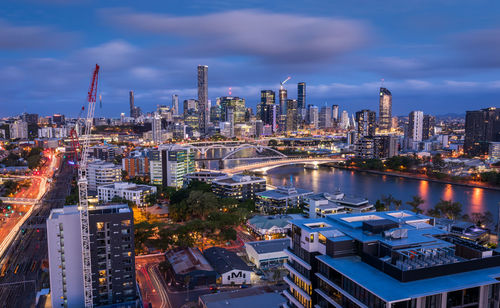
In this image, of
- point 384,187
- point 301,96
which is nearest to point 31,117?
point 301,96

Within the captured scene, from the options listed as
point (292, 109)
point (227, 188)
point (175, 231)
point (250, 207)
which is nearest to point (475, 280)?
point (175, 231)

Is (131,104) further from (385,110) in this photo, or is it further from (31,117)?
(385,110)

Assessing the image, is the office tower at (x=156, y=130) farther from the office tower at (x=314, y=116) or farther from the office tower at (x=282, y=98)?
the office tower at (x=314, y=116)

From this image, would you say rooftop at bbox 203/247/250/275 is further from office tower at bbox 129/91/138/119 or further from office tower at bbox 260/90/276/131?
office tower at bbox 129/91/138/119

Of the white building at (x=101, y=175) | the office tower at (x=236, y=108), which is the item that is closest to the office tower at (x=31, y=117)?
the office tower at (x=236, y=108)

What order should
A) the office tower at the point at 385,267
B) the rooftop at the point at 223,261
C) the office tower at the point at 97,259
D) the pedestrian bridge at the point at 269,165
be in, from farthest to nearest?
the pedestrian bridge at the point at 269,165, the rooftop at the point at 223,261, the office tower at the point at 97,259, the office tower at the point at 385,267

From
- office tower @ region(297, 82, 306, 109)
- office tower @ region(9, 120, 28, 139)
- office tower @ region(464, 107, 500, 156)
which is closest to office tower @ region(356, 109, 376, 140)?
office tower @ region(464, 107, 500, 156)
